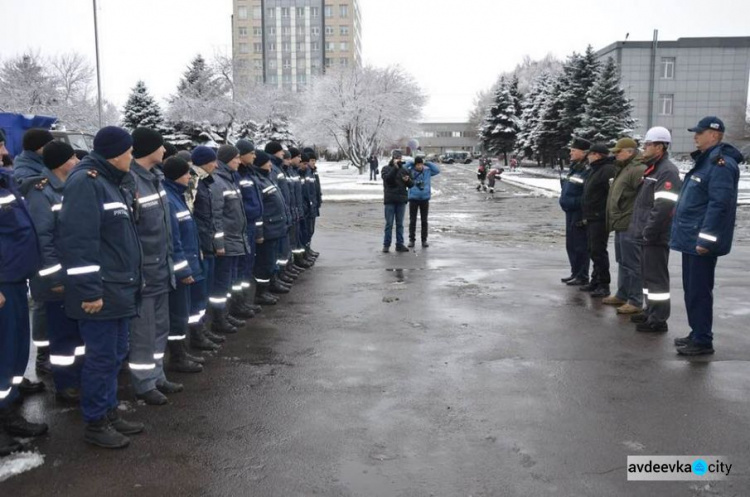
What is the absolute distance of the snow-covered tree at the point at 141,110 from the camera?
57125 millimetres

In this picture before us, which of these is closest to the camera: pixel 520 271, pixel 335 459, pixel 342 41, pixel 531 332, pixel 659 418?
pixel 335 459

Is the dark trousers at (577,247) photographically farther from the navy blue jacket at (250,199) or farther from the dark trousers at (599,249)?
the navy blue jacket at (250,199)

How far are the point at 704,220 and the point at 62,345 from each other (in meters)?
5.54

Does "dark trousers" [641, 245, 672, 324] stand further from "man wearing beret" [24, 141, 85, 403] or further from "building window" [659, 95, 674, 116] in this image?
"building window" [659, 95, 674, 116]

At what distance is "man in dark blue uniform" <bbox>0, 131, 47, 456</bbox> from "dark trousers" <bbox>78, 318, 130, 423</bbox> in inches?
16.3

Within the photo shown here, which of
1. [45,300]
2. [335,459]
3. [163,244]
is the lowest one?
[335,459]

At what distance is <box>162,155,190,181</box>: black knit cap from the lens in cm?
573

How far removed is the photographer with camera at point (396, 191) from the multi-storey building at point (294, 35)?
134 meters

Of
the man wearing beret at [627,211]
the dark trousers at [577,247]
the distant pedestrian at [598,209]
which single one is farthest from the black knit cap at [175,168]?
the dark trousers at [577,247]

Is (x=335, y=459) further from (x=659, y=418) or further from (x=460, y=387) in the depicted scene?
(x=659, y=418)

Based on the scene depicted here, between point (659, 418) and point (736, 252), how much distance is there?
31.1 ft

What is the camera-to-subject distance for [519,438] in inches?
172

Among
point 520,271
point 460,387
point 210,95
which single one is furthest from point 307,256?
Answer: point 210,95

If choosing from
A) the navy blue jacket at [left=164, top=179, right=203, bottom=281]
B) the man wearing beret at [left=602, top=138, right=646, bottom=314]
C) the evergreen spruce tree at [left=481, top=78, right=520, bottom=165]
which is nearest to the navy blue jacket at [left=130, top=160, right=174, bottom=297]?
the navy blue jacket at [left=164, top=179, right=203, bottom=281]
